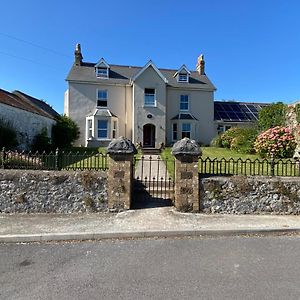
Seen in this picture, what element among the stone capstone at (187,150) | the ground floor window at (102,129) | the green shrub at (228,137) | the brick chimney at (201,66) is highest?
the brick chimney at (201,66)

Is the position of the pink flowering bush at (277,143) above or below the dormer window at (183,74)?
below

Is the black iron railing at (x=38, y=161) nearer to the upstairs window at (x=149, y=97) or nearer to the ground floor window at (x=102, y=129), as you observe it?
the ground floor window at (x=102, y=129)

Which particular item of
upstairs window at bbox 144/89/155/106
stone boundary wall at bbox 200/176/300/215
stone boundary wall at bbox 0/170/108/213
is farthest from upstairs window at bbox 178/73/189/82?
stone boundary wall at bbox 0/170/108/213

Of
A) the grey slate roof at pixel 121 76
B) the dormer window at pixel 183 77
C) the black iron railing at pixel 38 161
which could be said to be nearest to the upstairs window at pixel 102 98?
the grey slate roof at pixel 121 76

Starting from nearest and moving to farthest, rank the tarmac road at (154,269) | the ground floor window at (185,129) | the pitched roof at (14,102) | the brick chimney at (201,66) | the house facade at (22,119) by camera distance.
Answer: the tarmac road at (154,269) → the house facade at (22,119) → the pitched roof at (14,102) → the ground floor window at (185,129) → the brick chimney at (201,66)

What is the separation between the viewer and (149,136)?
25969 millimetres

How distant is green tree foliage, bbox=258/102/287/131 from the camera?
17.2 meters

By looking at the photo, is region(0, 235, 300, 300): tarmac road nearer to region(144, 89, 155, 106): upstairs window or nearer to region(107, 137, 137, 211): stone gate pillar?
region(107, 137, 137, 211): stone gate pillar

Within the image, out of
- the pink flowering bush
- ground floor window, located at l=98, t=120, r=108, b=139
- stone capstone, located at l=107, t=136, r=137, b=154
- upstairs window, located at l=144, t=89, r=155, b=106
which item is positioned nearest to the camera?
stone capstone, located at l=107, t=136, r=137, b=154

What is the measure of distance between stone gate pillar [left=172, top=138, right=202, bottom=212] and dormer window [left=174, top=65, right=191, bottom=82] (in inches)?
825

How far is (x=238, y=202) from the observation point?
7.62 meters

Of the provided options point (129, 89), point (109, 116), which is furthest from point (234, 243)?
point (129, 89)

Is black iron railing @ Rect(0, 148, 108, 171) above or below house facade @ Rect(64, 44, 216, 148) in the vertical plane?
below

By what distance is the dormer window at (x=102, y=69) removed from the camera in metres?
25.9
